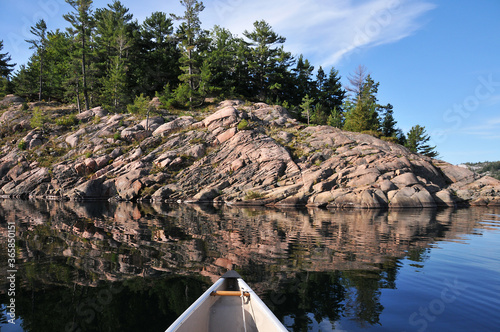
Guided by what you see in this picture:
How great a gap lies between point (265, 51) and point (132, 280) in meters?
54.3

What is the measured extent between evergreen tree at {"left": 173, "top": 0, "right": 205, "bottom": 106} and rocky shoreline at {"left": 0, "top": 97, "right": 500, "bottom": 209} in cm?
883

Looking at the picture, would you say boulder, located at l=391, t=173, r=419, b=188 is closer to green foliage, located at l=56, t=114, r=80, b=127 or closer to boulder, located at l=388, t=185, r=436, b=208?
boulder, located at l=388, t=185, r=436, b=208

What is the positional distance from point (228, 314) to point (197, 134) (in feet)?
119

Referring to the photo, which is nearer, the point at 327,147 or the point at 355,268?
the point at 355,268

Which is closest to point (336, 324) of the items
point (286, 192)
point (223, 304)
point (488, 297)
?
point (223, 304)

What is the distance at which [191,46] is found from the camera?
1987 inches

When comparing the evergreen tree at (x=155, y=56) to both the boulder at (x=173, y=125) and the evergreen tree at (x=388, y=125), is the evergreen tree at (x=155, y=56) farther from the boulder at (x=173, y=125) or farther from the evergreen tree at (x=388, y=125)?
the evergreen tree at (x=388, y=125)

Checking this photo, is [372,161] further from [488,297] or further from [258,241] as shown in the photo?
[488,297]

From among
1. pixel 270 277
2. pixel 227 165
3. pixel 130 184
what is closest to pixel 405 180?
pixel 227 165

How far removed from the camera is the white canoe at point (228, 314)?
12.9 ft

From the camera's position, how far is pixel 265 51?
54.6m

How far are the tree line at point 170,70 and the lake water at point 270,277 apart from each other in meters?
38.2

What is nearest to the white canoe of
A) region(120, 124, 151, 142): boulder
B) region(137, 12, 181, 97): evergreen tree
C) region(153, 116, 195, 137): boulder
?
region(153, 116, 195, 137): boulder

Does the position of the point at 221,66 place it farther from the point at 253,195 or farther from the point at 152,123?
the point at 253,195
